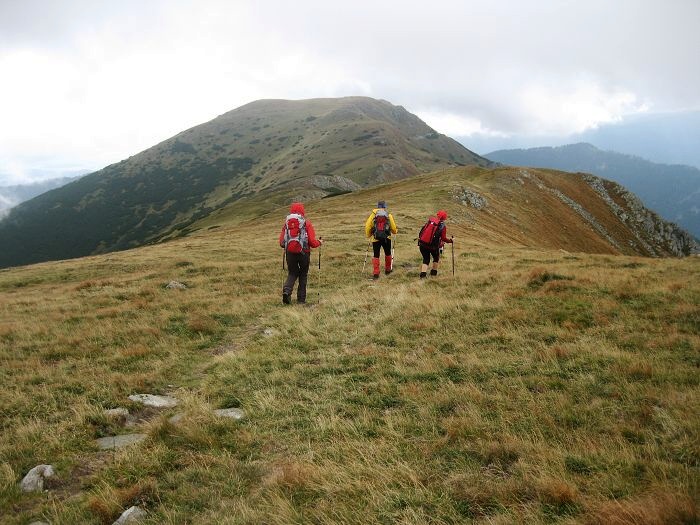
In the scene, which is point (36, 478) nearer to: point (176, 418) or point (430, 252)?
point (176, 418)

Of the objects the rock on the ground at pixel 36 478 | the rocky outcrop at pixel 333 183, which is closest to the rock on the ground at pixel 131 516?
the rock on the ground at pixel 36 478

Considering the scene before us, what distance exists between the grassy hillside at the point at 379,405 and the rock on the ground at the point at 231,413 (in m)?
0.17

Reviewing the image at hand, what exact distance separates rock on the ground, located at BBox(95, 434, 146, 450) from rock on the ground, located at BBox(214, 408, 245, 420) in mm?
1211

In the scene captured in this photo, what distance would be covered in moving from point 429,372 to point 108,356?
8.15 meters

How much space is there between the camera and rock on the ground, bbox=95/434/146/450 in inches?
262

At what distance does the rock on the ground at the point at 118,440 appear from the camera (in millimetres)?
6644

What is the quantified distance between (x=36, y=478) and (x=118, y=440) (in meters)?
1.25

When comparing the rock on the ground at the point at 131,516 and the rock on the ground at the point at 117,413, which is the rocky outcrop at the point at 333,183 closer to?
the rock on the ground at the point at 117,413

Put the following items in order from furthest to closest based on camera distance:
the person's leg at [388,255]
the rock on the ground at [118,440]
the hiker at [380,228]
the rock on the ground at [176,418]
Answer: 1. the person's leg at [388,255]
2. the hiker at [380,228]
3. the rock on the ground at [176,418]
4. the rock on the ground at [118,440]

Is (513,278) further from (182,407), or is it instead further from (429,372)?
(182,407)

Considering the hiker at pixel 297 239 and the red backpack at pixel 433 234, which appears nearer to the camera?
the hiker at pixel 297 239

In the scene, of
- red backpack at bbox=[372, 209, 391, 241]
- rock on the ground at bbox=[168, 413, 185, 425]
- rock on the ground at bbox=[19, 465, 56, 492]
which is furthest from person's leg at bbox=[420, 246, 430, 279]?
rock on the ground at bbox=[19, 465, 56, 492]

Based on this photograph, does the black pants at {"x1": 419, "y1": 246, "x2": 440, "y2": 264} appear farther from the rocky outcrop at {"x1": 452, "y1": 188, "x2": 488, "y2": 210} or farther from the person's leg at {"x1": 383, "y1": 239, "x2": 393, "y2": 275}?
the rocky outcrop at {"x1": 452, "y1": 188, "x2": 488, "y2": 210}

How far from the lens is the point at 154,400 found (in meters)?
8.23
